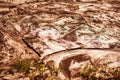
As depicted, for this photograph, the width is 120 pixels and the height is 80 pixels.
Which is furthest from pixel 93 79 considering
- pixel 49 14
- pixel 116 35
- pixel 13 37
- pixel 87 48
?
pixel 49 14

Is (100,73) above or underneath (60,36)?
underneath

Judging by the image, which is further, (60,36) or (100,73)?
(60,36)

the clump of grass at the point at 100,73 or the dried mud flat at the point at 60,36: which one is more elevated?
the dried mud flat at the point at 60,36

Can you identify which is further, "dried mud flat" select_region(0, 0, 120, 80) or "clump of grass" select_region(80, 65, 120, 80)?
"dried mud flat" select_region(0, 0, 120, 80)

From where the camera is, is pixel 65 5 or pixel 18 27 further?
pixel 65 5

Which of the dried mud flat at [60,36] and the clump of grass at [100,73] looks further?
the dried mud flat at [60,36]

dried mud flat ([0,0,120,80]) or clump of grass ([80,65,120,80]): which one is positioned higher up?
dried mud flat ([0,0,120,80])

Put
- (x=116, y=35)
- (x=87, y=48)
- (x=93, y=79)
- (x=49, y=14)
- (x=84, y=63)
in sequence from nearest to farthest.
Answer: (x=93, y=79), (x=84, y=63), (x=87, y=48), (x=116, y=35), (x=49, y=14)

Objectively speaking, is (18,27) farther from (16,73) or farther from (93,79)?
(93,79)
